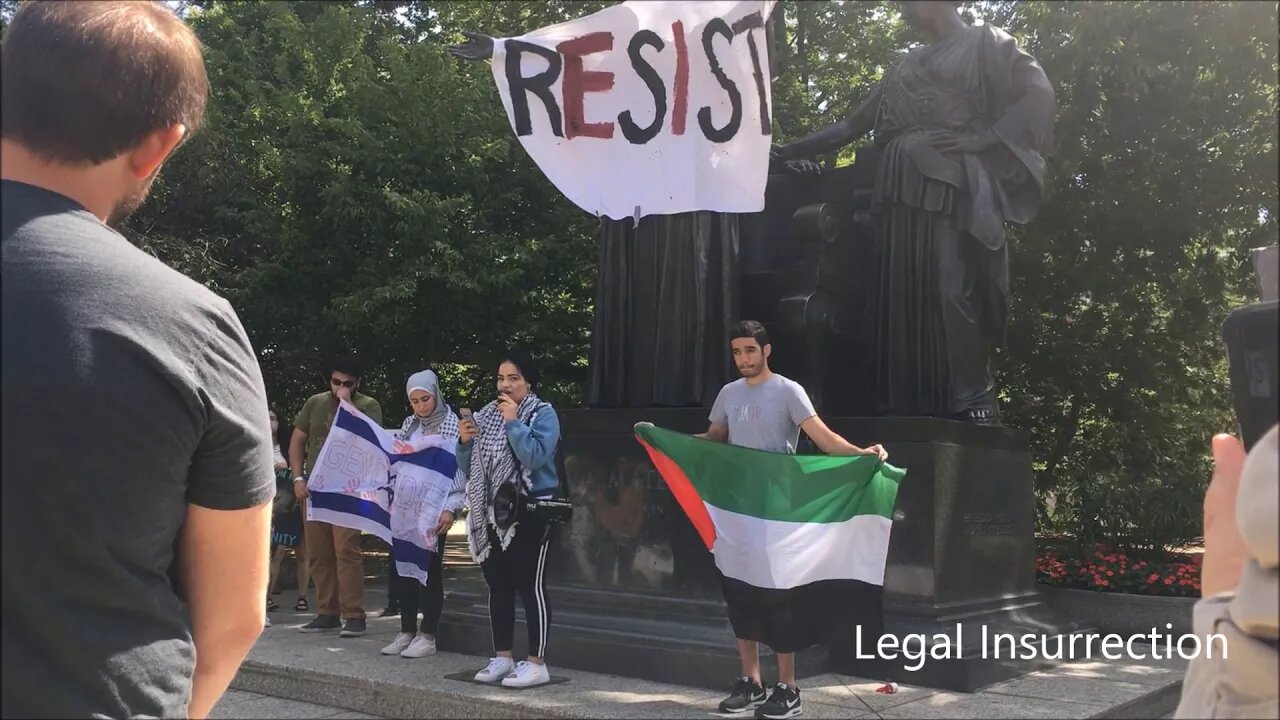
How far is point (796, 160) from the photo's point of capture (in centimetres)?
848

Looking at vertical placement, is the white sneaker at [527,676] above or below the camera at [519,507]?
below

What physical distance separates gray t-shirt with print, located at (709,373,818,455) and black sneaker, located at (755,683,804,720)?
1.18 m

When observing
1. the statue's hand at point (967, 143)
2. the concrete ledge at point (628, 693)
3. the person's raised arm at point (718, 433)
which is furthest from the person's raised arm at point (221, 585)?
the statue's hand at point (967, 143)

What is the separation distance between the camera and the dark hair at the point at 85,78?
4.94 feet

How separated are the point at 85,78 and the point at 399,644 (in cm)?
633

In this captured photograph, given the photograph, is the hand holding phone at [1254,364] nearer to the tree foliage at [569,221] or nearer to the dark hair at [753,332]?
the dark hair at [753,332]

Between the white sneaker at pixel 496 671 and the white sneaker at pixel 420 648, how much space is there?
0.97 metres

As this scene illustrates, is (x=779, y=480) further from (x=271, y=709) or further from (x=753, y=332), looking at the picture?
(x=271, y=709)

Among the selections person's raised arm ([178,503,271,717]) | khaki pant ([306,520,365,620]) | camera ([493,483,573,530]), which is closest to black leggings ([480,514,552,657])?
camera ([493,483,573,530])

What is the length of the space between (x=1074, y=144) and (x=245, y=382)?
1214cm

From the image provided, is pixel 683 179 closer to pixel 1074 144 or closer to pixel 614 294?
pixel 614 294

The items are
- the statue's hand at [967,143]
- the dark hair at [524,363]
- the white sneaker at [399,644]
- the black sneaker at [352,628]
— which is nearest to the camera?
the dark hair at [524,363]

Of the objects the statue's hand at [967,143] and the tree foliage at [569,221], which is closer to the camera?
the statue's hand at [967,143]

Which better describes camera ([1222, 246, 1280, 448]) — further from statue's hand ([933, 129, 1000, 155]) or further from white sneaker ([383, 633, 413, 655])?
white sneaker ([383, 633, 413, 655])
